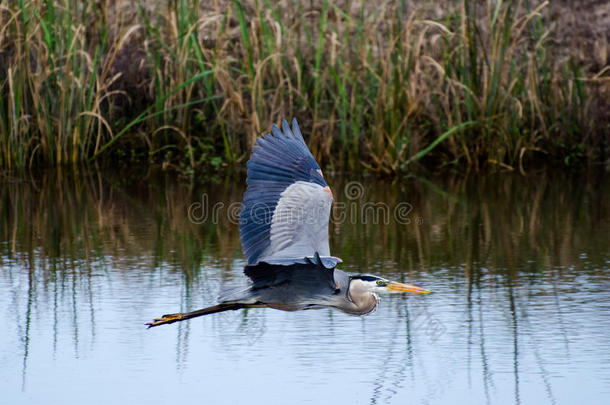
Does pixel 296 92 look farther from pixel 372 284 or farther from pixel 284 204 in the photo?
pixel 372 284

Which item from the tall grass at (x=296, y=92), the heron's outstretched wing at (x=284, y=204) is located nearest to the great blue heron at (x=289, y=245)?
the heron's outstretched wing at (x=284, y=204)

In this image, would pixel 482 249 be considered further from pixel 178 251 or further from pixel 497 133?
pixel 497 133

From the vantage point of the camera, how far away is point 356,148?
844 cm

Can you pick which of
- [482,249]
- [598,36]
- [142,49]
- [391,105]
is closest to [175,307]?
[482,249]

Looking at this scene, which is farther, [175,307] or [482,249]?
[482,249]

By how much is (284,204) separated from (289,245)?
22 cm

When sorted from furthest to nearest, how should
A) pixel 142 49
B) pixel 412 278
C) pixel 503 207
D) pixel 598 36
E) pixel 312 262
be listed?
pixel 598 36, pixel 142 49, pixel 503 207, pixel 412 278, pixel 312 262

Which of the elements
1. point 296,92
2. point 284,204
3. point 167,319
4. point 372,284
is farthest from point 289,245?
point 296,92

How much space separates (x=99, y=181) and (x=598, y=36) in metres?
5.09

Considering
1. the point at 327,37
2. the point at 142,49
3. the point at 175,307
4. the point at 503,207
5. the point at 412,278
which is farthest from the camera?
the point at 142,49

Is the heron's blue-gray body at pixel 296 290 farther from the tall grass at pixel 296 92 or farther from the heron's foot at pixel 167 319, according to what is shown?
the tall grass at pixel 296 92

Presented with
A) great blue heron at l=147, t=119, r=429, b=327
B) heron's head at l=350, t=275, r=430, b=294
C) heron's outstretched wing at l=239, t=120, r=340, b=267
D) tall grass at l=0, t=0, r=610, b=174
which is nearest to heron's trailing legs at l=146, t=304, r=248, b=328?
great blue heron at l=147, t=119, r=429, b=327

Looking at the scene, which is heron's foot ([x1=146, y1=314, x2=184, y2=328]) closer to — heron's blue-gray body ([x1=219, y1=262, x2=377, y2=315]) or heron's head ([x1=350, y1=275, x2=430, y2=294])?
heron's blue-gray body ([x1=219, y1=262, x2=377, y2=315])

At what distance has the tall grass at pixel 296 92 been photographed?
8.23m
